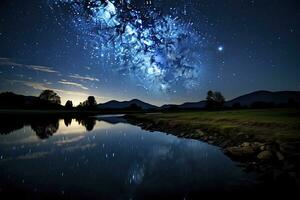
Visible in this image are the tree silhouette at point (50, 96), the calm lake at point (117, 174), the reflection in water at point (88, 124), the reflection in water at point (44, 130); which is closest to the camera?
the calm lake at point (117, 174)

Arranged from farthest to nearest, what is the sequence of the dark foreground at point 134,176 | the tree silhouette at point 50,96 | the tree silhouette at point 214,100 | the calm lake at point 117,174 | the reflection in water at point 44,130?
the tree silhouette at point 50,96 → the tree silhouette at point 214,100 → the reflection in water at point 44,130 → the calm lake at point 117,174 → the dark foreground at point 134,176

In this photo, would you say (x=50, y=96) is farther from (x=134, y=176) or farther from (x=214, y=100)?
(x=134, y=176)

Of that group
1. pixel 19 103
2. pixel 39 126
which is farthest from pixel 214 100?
pixel 19 103

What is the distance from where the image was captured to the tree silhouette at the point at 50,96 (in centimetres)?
15600

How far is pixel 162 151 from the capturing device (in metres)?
19.4

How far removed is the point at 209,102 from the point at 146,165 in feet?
406

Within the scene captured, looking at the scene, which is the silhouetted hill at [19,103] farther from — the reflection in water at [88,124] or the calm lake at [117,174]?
the calm lake at [117,174]

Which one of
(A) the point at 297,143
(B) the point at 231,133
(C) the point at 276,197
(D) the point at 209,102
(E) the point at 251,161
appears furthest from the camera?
(D) the point at 209,102

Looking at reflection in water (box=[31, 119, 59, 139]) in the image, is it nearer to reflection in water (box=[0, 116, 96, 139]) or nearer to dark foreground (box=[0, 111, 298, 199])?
reflection in water (box=[0, 116, 96, 139])

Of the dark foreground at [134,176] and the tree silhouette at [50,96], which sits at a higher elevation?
the tree silhouette at [50,96]

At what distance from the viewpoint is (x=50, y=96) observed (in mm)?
158750

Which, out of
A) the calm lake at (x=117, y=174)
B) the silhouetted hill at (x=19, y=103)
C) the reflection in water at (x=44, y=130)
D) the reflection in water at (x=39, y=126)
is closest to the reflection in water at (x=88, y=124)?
the reflection in water at (x=39, y=126)

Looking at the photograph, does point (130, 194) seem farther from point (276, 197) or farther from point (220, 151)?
point (220, 151)

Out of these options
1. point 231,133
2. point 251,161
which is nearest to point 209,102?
point 231,133
